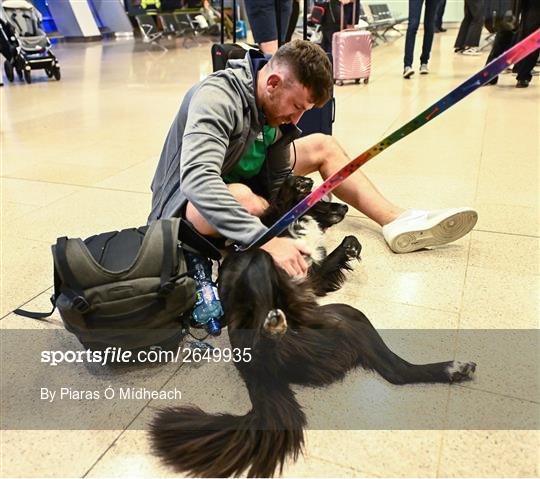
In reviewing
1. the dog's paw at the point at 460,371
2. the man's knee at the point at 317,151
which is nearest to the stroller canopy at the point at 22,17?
the man's knee at the point at 317,151

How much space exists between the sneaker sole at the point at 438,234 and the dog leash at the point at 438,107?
30.5 inches

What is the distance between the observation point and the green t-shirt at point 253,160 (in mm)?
1653

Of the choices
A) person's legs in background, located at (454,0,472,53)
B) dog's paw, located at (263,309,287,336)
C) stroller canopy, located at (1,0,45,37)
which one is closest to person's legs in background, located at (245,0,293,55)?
dog's paw, located at (263,309,287,336)

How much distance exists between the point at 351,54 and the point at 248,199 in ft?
13.1

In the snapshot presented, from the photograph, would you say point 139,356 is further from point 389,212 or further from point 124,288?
point 389,212

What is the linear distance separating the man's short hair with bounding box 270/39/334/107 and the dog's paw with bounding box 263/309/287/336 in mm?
633

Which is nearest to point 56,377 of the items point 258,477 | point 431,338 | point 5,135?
point 258,477

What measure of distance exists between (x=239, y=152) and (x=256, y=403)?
0.77m

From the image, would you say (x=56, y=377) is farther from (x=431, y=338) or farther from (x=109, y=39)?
(x=109, y=39)

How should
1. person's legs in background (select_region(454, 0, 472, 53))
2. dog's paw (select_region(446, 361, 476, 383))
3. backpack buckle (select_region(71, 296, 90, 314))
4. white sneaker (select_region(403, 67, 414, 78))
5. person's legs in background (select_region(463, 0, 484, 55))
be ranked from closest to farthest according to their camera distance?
backpack buckle (select_region(71, 296, 90, 314)) → dog's paw (select_region(446, 361, 476, 383)) → white sneaker (select_region(403, 67, 414, 78)) → person's legs in background (select_region(463, 0, 484, 55)) → person's legs in background (select_region(454, 0, 472, 53))

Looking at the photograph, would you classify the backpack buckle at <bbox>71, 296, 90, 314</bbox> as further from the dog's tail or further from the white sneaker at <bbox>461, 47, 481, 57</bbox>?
the white sneaker at <bbox>461, 47, 481, 57</bbox>

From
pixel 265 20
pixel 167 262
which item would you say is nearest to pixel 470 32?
pixel 265 20

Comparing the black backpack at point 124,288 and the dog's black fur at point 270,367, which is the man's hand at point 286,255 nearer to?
the dog's black fur at point 270,367

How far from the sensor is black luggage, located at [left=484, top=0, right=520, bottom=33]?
13.7 ft
